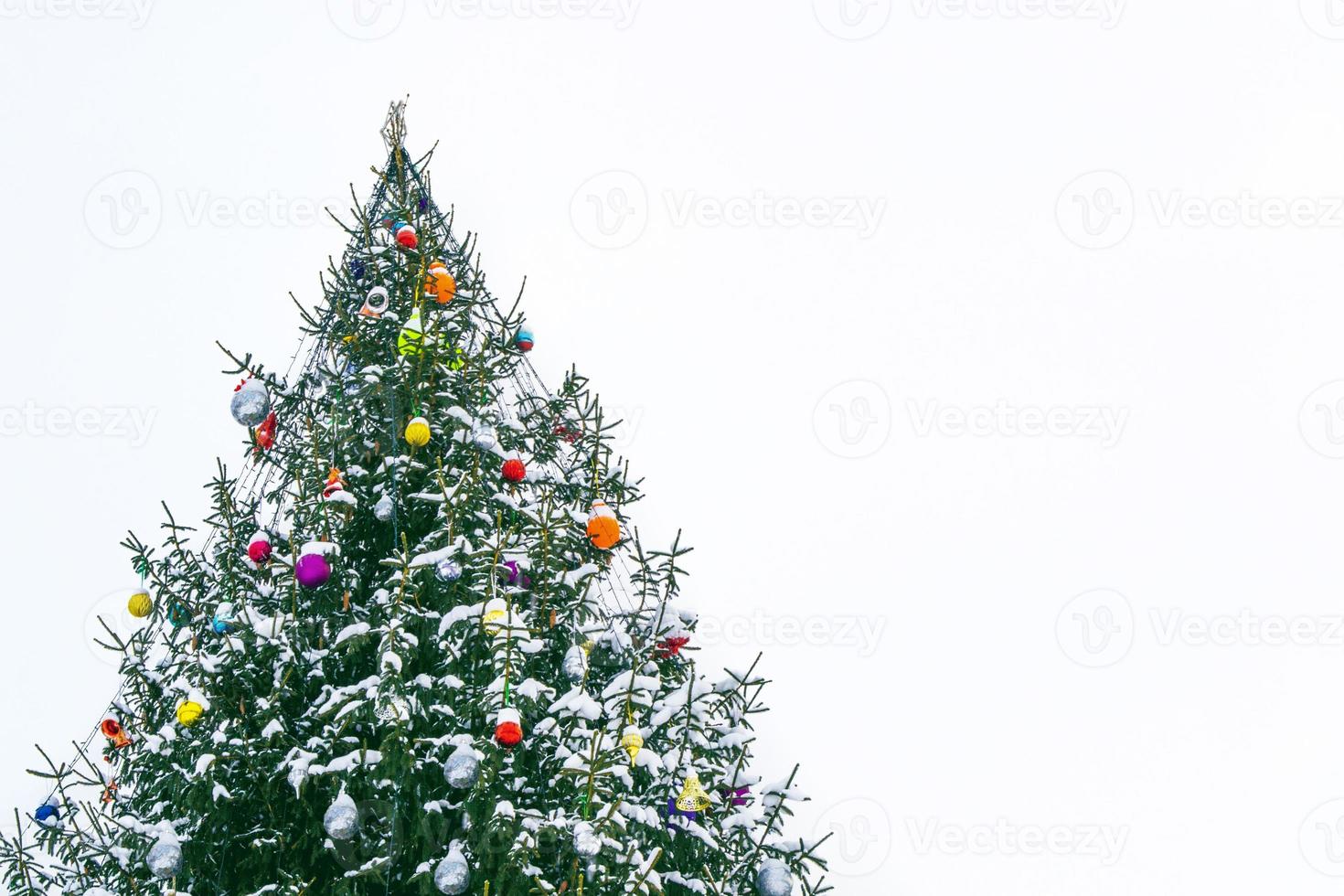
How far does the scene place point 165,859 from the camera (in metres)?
4.58

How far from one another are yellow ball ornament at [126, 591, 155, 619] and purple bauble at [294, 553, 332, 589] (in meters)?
1.15

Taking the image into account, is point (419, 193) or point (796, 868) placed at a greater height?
point (419, 193)

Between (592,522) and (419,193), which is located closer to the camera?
(592,522)

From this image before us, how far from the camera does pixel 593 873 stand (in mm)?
4645

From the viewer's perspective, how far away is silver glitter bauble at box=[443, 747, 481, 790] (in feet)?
15.1

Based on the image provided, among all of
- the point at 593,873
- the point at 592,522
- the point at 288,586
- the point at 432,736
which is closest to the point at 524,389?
the point at 592,522

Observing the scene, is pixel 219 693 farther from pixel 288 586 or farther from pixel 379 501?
pixel 379 501

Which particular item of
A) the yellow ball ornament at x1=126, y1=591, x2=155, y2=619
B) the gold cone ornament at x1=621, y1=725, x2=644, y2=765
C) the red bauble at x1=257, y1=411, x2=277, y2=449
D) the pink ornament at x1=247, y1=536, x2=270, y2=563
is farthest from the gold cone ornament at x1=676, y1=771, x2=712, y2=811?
the red bauble at x1=257, y1=411, x2=277, y2=449

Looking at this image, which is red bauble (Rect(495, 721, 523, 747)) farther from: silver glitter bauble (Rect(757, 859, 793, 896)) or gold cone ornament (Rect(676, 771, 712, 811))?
silver glitter bauble (Rect(757, 859, 793, 896))

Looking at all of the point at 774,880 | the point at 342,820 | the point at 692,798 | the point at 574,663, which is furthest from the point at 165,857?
the point at 774,880

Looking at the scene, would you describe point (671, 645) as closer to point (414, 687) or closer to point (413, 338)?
point (414, 687)

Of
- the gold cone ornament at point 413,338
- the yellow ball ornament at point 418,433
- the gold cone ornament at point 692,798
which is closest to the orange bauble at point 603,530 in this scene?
the yellow ball ornament at point 418,433

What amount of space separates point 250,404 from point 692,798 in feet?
11.0

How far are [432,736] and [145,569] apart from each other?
1903mm
